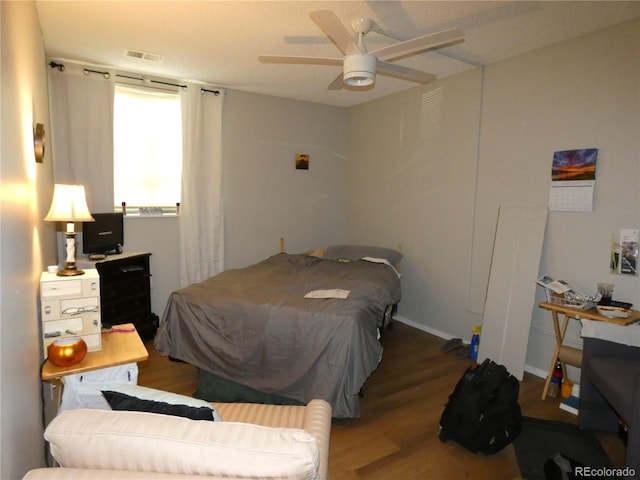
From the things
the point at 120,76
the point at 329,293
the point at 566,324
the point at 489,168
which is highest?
the point at 120,76

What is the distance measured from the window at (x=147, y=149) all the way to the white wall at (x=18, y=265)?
2.01 meters

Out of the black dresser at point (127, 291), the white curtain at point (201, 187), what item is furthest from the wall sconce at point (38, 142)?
the white curtain at point (201, 187)

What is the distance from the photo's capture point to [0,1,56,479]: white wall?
43.8 inches

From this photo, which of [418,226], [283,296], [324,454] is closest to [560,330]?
[418,226]

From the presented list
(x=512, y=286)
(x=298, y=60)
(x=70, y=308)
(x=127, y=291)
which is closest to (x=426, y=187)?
(x=512, y=286)

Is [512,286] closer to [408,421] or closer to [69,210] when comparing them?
[408,421]

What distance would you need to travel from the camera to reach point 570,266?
309 cm

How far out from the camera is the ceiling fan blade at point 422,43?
6.75 ft

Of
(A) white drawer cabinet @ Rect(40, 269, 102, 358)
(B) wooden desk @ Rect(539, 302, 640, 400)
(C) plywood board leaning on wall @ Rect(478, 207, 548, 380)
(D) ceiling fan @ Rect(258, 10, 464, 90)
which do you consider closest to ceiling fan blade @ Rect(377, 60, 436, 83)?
(D) ceiling fan @ Rect(258, 10, 464, 90)

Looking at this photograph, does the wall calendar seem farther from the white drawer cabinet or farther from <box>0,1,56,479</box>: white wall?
<box>0,1,56,479</box>: white wall

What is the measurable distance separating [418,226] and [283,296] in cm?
208

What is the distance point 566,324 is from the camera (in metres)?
2.86

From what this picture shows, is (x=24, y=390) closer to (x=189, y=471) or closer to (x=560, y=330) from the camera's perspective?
(x=189, y=471)

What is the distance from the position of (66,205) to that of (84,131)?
6.96ft
